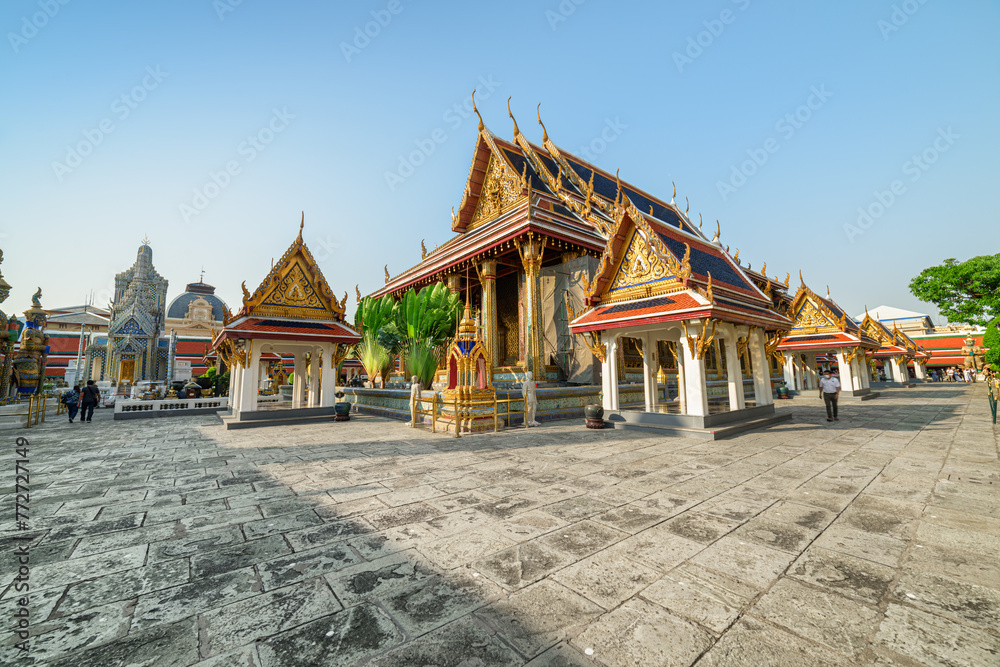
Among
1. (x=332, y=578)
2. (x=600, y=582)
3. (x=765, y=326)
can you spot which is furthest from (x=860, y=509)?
(x=765, y=326)

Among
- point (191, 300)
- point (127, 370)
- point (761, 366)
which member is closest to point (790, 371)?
point (761, 366)

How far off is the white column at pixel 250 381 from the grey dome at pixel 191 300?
143ft

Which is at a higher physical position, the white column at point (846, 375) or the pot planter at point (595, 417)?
the white column at point (846, 375)

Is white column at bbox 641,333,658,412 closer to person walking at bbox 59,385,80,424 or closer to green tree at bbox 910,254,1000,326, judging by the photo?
person walking at bbox 59,385,80,424

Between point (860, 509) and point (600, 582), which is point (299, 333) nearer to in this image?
point (600, 582)

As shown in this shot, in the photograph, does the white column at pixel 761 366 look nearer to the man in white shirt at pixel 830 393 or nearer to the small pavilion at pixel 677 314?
the small pavilion at pixel 677 314

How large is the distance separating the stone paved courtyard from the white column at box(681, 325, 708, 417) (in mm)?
2698

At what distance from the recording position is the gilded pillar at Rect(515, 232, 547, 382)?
44.4 ft

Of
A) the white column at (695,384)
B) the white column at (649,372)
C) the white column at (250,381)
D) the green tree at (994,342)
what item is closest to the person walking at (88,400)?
the white column at (250,381)

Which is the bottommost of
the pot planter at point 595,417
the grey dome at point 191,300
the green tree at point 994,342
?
the pot planter at point 595,417

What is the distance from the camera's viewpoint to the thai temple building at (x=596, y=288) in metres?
8.66

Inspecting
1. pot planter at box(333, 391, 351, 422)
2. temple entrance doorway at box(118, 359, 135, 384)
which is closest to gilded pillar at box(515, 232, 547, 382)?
pot planter at box(333, 391, 351, 422)

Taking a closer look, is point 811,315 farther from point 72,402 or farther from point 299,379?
point 72,402

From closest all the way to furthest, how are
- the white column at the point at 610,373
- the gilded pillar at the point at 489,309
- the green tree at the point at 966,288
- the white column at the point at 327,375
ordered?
1. the white column at the point at 610,373
2. the white column at the point at 327,375
3. the gilded pillar at the point at 489,309
4. the green tree at the point at 966,288
